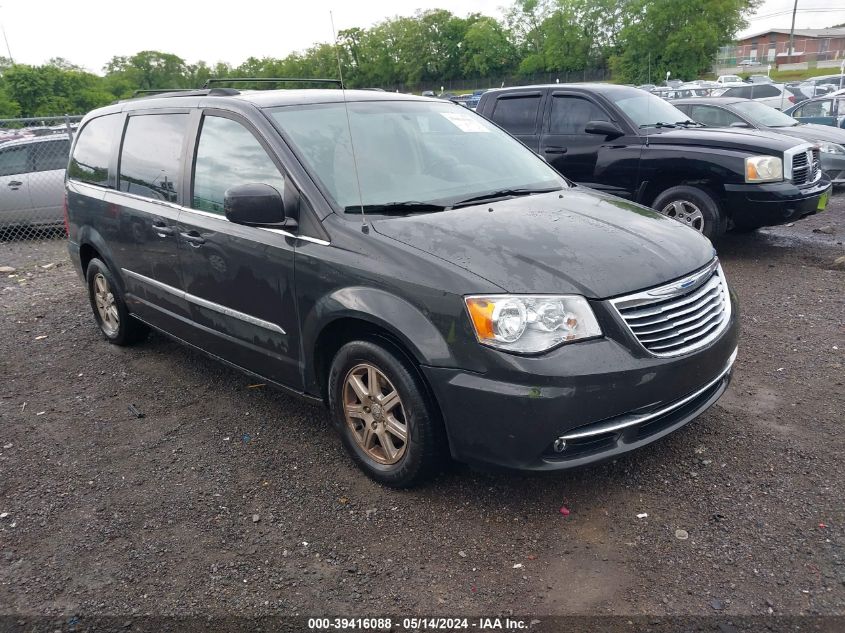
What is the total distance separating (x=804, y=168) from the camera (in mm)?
7254

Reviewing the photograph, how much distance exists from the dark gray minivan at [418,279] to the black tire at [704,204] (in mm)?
3460

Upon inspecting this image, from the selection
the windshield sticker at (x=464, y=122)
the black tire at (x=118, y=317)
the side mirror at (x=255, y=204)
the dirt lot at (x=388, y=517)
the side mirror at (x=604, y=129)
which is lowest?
the dirt lot at (x=388, y=517)

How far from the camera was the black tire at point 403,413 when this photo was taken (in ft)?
9.86

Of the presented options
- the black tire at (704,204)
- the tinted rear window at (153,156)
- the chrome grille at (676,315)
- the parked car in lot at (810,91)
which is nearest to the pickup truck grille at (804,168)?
the black tire at (704,204)

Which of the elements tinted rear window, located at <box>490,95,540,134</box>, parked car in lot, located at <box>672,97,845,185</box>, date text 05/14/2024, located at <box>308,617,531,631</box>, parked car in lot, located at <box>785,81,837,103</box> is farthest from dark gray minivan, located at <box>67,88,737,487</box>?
parked car in lot, located at <box>785,81,837,103</box>

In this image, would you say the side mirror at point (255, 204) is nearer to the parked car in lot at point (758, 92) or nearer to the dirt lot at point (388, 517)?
the dirt lot at point (388, 517)

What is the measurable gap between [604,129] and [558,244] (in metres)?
5.08

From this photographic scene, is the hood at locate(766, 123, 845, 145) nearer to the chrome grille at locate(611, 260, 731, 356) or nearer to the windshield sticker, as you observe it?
the windshield sticker

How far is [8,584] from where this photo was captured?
2871mm

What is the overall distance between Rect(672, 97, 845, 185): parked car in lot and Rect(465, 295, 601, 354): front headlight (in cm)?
803

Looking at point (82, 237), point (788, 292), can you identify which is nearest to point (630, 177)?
point (788, 292)

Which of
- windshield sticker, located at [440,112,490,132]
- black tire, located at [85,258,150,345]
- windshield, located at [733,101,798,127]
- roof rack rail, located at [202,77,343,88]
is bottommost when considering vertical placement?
black tire, located at [85,258,150,345]

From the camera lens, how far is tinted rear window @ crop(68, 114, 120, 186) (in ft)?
16.7

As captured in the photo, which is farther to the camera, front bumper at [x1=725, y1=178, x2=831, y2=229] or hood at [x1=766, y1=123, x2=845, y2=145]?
hood at [x1=766, y1=123, x2=845, y2=145]
